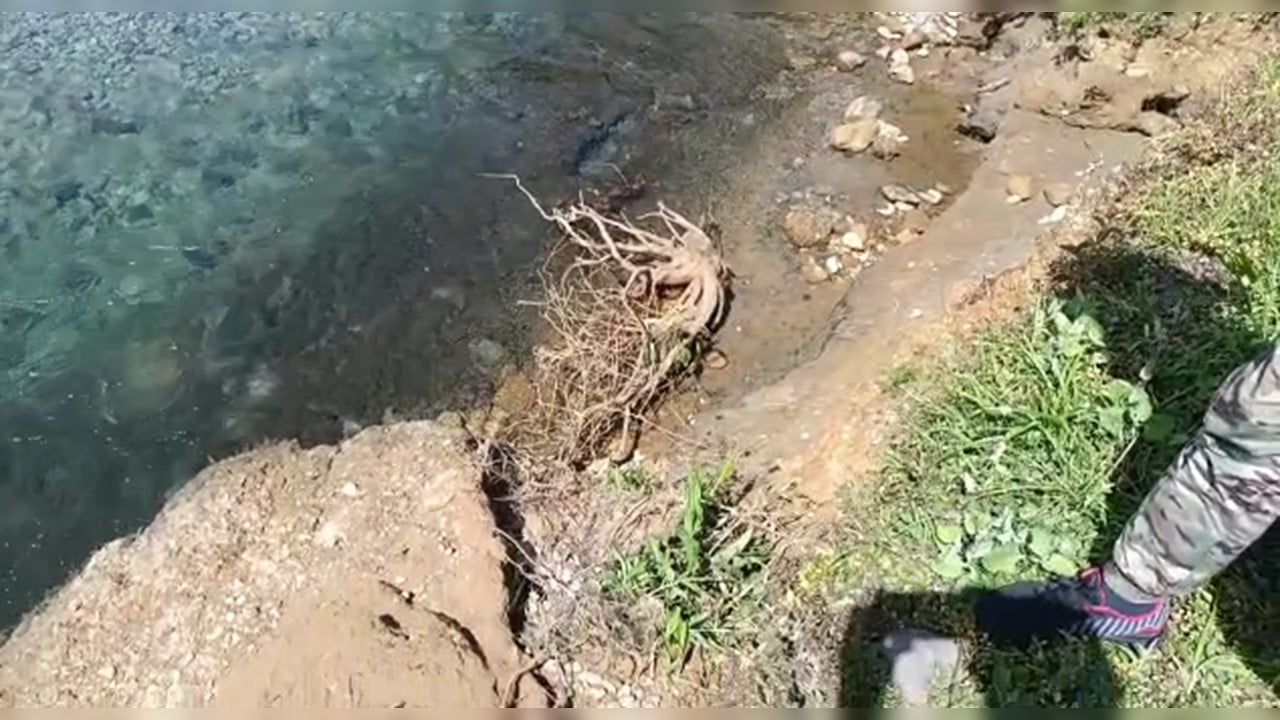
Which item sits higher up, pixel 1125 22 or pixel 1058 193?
pixel 1125 22

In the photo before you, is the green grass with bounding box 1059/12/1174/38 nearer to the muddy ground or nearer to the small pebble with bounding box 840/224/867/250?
the muddy ground

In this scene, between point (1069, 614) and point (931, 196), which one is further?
point (931, 196)

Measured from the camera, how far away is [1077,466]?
3.25m

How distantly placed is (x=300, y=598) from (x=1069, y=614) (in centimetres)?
183

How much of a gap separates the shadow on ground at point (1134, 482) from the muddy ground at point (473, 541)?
10.7 inches

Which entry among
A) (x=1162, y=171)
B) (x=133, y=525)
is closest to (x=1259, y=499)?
(x=1162, y=171)

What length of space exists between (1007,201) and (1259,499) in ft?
10.1

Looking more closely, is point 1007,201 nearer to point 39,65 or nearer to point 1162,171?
point 1162,171

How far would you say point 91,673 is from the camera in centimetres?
320

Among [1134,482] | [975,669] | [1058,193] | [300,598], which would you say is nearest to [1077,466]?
[1134,482]

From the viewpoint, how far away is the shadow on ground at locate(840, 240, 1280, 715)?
9.36 ft

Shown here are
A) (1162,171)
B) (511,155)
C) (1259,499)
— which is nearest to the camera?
(1259,499)

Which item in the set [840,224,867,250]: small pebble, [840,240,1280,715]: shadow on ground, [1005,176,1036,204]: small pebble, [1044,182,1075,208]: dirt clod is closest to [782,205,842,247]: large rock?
[840,224,867,250]: small pebble

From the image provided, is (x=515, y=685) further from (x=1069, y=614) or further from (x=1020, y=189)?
(x=1020, y=189)
